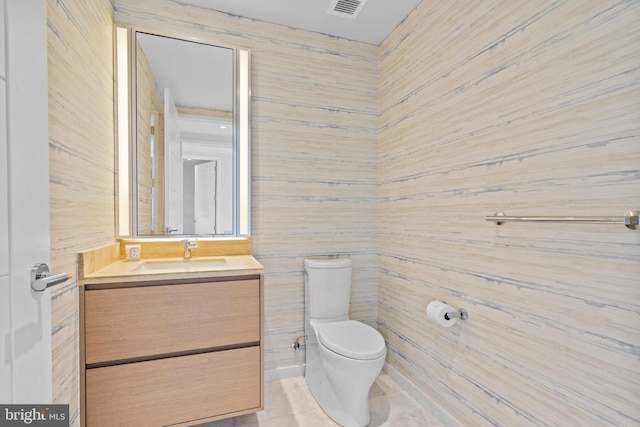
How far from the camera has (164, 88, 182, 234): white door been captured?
6.55ft

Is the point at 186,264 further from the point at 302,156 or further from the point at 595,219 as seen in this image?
the point at 595,219

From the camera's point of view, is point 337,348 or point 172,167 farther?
point 172,167

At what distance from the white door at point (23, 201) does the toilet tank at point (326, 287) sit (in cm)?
147

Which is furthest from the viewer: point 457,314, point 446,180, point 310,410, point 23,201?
point 310,410

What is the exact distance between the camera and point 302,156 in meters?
2.22

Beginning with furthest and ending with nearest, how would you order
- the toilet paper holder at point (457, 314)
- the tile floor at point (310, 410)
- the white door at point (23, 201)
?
1. the tile floor at point (310, 410)
2. the toilet paper holder at point (457, 314)
3. the white door at point (23, 201)

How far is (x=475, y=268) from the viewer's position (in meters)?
1.53

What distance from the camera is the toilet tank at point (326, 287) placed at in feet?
6.84

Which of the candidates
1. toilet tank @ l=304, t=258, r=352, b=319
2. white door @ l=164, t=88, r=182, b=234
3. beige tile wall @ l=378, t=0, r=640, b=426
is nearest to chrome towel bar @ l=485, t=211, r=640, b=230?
beige tile wall @ l=378, t=0, r=640, b=426

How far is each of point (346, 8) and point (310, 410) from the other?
2458 millimetres

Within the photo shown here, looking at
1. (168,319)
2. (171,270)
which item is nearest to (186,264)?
(171,270)

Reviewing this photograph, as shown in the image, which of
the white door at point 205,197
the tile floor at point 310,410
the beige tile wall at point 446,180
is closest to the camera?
the beige tile wall at point 446,180

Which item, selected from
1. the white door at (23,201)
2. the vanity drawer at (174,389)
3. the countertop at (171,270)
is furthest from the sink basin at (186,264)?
the white door at (23,201)

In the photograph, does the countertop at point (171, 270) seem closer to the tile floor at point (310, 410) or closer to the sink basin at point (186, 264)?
the sink basin at point (186, 264)
